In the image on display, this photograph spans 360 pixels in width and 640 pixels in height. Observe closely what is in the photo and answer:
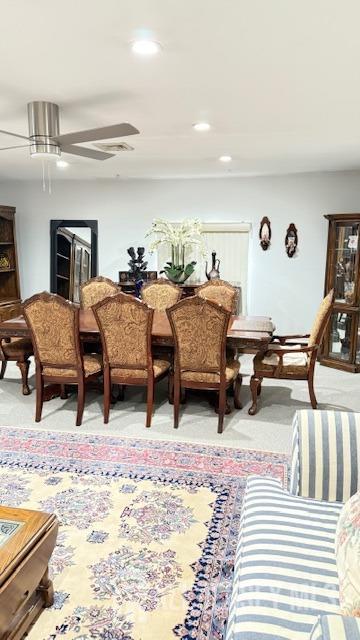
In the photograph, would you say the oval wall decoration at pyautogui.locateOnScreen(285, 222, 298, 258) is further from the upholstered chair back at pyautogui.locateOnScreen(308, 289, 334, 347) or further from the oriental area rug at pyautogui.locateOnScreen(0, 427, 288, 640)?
the oriental area rug at pyautogui.locateOnScreen(0, 427, 288, 640)

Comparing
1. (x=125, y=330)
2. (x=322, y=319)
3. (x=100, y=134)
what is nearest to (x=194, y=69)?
(x=100, y=134)

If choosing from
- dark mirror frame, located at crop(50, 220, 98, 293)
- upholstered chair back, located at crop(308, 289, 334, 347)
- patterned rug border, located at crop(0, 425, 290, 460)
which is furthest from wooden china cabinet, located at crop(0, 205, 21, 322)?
upholstered chair back, located at crop(308, 289, 334, 347)

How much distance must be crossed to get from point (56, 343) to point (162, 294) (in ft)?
5.23

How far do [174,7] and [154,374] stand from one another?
252cm

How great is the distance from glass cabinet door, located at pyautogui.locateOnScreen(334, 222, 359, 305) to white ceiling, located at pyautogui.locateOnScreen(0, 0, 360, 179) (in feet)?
4.52

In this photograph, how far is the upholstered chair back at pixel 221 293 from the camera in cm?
464

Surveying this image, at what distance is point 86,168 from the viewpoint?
5180 mm

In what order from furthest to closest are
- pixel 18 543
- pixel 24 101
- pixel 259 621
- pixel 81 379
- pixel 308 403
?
pixel 308 403, pixel 81 379, pixel 24 101, pixel 18 543, pixel 259 621

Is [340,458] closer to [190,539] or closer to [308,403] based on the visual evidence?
[190,539]

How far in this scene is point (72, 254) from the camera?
6543mm

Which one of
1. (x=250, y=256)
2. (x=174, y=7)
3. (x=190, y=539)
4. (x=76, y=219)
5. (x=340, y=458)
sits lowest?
(x=190, y=539)

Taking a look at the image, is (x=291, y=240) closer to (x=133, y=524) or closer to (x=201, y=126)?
(x=201, y=126)

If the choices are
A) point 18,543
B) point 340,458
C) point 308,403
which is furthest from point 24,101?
point 308,403

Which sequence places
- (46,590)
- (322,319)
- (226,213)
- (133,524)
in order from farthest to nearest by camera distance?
(226,213)
(322,319)
(133,524)
(46,590)
